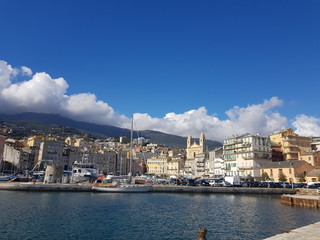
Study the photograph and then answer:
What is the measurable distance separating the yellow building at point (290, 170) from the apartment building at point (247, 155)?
4.75 meters

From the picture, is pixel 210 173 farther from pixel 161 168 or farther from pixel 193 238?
pixel 193 238

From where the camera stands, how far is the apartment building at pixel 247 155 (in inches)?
3538

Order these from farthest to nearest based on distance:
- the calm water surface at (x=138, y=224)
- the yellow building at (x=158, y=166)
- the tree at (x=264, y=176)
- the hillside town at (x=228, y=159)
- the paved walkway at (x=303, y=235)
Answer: the yellow building at (x=158, y=166)
the tree at (x=264, y=176)
the hillside town at (x=228, y=159)
the calm water surface at (x=138, y=224)
the paved walkway at (x=303, y=235)

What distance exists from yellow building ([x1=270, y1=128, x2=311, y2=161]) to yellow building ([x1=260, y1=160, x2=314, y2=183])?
1409cm

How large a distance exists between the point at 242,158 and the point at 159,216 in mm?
67346

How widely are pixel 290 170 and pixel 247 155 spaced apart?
47.4ft

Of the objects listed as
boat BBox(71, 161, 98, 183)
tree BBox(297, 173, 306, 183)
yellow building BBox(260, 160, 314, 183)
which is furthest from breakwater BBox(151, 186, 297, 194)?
boat BBox(71, 161, 98, 183)

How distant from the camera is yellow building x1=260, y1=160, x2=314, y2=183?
264 feet

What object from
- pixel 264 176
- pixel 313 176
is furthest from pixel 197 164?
pixel 313 176

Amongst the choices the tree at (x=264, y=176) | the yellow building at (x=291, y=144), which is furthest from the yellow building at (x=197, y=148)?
the tree at (x=264, y=176)

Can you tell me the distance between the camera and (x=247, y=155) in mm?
91812

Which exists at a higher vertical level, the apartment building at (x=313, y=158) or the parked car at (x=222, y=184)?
the apartment building at (x=313, y=158)

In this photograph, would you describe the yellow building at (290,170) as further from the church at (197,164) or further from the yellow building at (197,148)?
the yellow building at (197,148)

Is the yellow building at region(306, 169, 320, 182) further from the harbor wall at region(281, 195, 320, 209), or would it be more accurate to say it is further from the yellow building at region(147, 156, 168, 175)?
the yellow building at region(147, 156, 168, 175)
